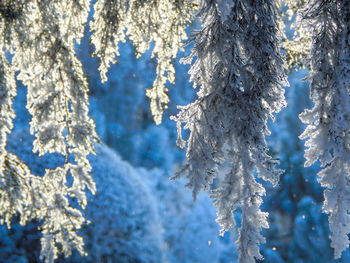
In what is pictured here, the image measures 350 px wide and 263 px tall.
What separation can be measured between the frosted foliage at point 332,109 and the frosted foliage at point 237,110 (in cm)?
18

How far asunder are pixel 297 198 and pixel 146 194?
5.02m

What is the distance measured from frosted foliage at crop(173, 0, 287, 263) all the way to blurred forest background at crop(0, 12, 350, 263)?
6458 mm

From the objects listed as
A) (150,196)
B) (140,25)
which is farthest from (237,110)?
(150,196)

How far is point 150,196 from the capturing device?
9.90 metres

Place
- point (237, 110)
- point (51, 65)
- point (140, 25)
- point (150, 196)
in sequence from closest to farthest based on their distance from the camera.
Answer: point (237, 110)
point (51, 65)
point (140, 25)
point (150, 196)

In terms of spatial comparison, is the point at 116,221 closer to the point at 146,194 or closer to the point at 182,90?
the point at 146,194

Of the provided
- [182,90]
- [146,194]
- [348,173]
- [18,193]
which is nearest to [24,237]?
[146,194]

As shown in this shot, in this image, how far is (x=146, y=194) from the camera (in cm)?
977

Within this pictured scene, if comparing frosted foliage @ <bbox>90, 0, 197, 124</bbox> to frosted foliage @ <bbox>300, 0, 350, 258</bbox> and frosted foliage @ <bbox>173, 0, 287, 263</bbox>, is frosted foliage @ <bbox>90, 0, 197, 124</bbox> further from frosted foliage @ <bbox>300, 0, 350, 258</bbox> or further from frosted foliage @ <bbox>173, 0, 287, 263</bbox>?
frosted foliage @ <bbox>300, 0, 350, 258</bbox>

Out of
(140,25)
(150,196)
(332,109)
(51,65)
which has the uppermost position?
(150,196)

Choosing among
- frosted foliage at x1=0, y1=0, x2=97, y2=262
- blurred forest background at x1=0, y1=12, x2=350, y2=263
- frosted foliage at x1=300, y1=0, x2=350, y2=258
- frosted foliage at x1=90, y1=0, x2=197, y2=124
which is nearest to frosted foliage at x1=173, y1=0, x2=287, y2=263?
frosted foliage at x1=300, y1=0, x2=350, y2=258

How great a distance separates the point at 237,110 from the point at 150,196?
8.68 metres

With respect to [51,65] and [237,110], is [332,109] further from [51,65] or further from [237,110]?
[51,65]

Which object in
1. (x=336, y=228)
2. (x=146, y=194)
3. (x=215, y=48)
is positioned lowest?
(x=336, y=228)
